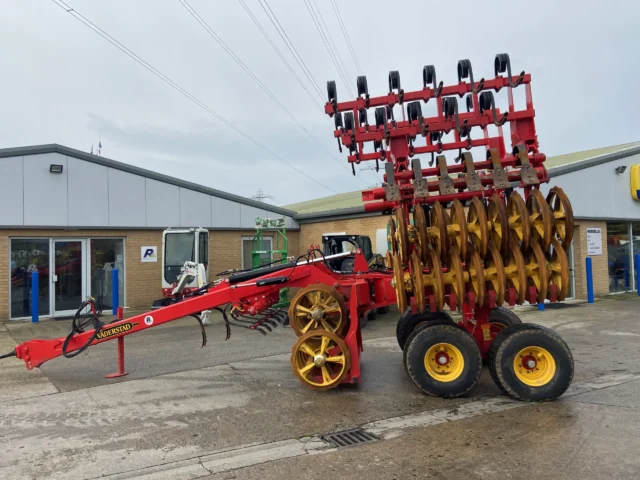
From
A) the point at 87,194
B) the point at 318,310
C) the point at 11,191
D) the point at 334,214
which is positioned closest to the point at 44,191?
the point at 11,191

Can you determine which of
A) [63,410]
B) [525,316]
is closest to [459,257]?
[63,410]

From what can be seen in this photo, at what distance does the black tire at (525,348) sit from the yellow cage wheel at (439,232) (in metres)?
1.24

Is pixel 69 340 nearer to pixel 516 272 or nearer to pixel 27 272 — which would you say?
pixel 516 272

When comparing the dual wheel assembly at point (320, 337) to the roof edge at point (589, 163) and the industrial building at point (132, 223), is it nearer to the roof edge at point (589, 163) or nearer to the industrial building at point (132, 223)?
the industrial building at point (132, 223)

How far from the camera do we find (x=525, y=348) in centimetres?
564

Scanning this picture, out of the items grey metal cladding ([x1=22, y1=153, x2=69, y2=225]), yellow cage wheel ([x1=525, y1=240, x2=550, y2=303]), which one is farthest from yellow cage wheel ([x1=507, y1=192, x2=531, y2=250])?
grey metal cladding ([x1=22, y1=153, x2=69, y2=225])

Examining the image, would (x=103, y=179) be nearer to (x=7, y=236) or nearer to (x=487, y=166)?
(x=7, y=236)

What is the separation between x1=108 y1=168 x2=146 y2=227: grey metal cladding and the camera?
1475 cm

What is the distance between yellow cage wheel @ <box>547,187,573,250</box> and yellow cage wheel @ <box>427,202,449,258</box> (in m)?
1.18

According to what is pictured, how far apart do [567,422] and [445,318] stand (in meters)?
2.29

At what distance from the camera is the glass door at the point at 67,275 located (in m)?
14.2

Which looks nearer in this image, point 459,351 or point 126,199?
point 459,351

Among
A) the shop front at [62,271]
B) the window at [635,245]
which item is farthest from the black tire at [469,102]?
the window at [635,245]

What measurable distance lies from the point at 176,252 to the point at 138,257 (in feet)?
5.34
